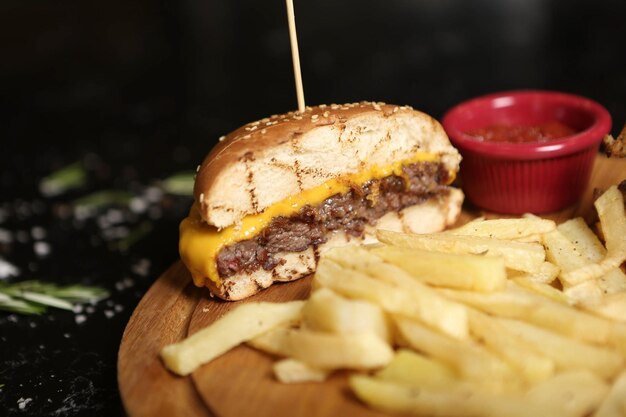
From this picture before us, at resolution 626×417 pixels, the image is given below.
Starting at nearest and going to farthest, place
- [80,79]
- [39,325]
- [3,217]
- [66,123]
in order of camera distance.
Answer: [39,325] → [3,217] → [66,123] → [80,79]

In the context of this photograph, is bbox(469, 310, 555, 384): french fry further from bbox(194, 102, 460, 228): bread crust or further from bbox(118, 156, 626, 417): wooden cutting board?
bbox(194, 102, 460, 228): bread crust

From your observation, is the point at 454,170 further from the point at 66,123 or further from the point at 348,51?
the point at 66,123

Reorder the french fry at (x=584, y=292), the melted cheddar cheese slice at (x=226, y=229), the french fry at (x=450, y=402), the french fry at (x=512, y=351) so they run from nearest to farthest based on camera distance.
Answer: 1. the french fry at (x=450, y=402)
2. the french fry at (x=512, y=351)
3. the french fry at (x=584, y=292)
4. the melted cheddar cheese slice at (x=226, y=229)

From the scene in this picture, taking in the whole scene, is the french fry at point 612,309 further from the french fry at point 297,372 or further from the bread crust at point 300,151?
the bread crust at point 300,151

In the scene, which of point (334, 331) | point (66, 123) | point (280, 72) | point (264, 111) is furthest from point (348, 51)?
point (334, 331)

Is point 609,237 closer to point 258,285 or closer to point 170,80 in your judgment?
point 258,285

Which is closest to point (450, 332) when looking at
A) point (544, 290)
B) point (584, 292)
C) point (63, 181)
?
point (544, 290)

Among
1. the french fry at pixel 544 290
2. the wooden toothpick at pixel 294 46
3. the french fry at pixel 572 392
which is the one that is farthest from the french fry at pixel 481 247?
the wooden toothpick at pixel 294 46
